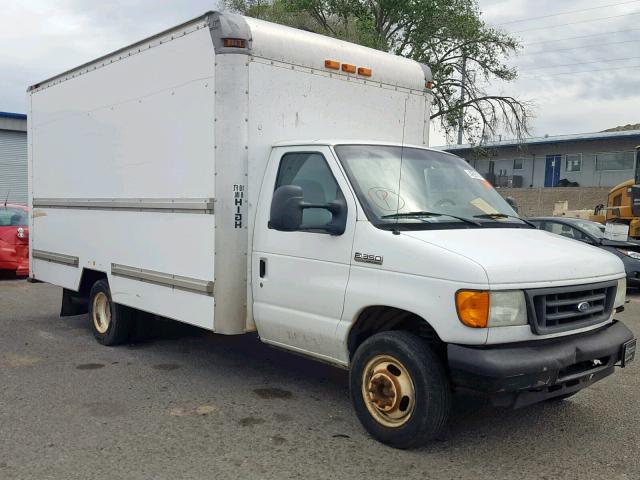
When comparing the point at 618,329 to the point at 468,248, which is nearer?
the point at 468,248

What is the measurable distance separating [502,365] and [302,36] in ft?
11.1

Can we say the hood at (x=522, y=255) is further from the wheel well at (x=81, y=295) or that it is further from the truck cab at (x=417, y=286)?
the wheel well at (x=81, y=295)

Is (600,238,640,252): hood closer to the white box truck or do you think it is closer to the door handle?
Answer: the white box truck

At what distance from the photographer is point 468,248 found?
13.1ft

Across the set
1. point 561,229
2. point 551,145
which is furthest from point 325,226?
point 551,145

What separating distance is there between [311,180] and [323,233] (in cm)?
51

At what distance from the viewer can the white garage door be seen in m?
25.0

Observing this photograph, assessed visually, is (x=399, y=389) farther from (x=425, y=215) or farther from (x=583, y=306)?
(x=583, y=306)

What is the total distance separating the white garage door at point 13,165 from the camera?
25.0 m

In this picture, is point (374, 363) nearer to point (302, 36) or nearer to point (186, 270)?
point (186, 270)

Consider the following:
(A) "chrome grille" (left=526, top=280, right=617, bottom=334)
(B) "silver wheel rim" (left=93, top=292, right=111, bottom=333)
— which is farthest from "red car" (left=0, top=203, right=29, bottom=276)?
(A) "chrome grille" (left=526, top=280, right=617, bottom=334)

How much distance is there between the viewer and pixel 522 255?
402 cm

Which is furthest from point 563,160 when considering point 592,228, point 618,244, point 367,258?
point 367,258

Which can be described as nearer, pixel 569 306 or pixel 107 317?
pixel 569 306
